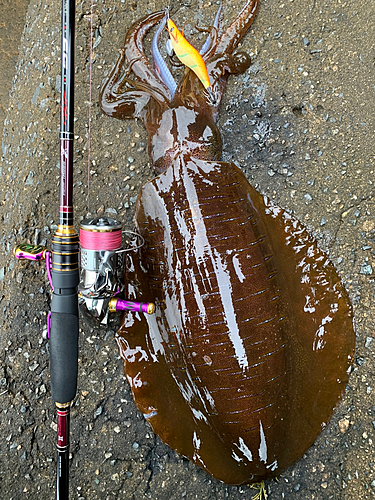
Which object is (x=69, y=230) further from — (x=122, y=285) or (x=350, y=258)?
(x=350, y=258)

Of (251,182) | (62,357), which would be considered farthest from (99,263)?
(251,182)

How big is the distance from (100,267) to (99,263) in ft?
0.08

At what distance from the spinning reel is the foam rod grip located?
0.27 meters

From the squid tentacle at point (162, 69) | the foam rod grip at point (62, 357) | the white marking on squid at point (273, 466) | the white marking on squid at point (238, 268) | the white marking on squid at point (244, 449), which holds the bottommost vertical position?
the white marking on squid at point (273, 466)

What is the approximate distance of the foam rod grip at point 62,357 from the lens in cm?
203

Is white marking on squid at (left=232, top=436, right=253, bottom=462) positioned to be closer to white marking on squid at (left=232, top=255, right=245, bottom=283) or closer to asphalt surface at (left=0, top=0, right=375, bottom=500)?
asphalt surface at (left=0, top=0, right=375, bottom=500)

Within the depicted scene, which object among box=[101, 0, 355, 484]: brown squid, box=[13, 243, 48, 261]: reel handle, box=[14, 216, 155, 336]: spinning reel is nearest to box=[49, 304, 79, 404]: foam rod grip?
box=[14, 216, 155, 336]: spinning reel

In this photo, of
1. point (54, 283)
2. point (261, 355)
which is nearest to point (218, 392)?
point (261, 355)

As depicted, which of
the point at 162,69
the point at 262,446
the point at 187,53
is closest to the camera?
the point at 262,446

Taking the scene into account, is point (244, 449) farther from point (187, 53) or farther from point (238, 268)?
point (187, 53)

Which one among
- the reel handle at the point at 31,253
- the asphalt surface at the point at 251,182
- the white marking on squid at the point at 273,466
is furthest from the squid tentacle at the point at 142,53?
the white marking on squid at the point at 273,466

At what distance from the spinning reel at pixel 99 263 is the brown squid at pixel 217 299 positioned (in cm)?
25

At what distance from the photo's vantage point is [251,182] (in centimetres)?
270

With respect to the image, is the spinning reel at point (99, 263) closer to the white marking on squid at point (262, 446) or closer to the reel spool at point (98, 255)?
the reel spool at point (98, 255)
